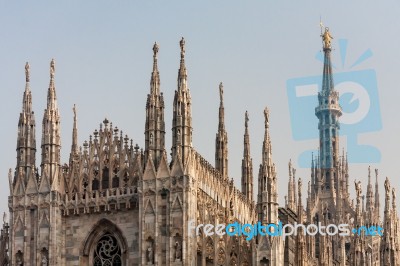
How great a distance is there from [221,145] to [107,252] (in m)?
12.4

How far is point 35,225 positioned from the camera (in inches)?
2657

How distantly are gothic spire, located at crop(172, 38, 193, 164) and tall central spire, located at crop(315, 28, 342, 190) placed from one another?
51.9 metres

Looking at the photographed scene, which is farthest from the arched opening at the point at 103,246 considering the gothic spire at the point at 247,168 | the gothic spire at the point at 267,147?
the gothic spire at the point at 247,168

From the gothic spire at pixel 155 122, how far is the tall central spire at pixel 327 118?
51.8 metres

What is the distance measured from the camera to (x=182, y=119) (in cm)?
6606

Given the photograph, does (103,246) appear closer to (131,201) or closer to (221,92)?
(131,201)

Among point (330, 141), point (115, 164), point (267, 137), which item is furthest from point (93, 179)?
point (330, 141)

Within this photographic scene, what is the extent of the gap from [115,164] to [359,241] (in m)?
19.9

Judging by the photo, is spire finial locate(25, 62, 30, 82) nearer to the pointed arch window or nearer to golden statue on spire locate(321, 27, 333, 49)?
the pointed arch window

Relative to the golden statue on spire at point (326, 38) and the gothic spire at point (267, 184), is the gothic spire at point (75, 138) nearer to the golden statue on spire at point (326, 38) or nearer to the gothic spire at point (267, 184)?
the gothic spire at point (267, 184)

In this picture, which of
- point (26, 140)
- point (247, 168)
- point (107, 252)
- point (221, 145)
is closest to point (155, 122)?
point (107, 252)

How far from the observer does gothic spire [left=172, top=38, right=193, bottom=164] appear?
65375 mm

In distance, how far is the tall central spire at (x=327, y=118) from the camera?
118938mm

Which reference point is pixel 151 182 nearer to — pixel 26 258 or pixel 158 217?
pixel 158 217
